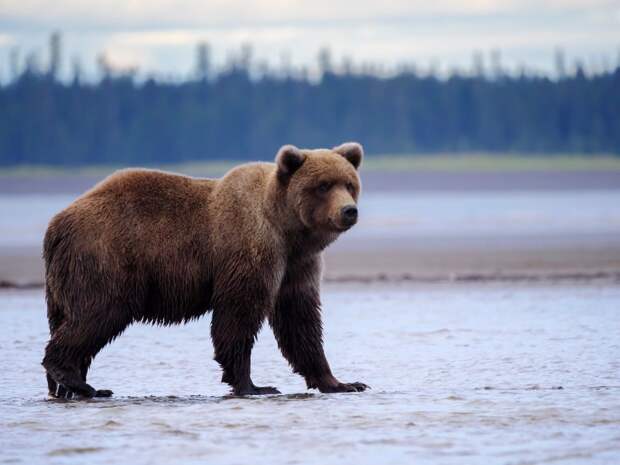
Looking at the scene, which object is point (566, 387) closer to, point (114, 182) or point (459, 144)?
point (114, 182)

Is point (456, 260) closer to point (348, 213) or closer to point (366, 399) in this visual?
point (366, 399)

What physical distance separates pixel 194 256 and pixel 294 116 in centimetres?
8088

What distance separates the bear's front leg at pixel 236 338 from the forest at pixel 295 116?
75.6 metres

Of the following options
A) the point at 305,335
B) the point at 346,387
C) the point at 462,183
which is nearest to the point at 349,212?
the point at 305,335

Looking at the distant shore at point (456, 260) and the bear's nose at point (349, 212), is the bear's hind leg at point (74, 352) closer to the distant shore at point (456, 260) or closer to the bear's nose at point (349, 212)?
→ the bear's nose at point (349, 212)

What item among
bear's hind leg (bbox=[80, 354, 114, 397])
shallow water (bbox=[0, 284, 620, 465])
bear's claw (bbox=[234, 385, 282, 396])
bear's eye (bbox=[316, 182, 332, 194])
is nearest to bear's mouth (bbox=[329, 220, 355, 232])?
bear's eye (bbox=[316, 182, 332, 194])

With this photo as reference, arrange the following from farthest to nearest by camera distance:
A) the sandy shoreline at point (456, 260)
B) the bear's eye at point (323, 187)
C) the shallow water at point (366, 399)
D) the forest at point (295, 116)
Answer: the forest at point (295, 116), the sandy shoreline at point (456, 260), the bear's eye at point (323, 187), the shallow water at point (366, 399)

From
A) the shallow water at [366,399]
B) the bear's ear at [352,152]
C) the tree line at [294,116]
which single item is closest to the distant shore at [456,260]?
the shallow water at [366,399]

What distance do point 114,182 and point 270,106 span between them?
8174 centimetres

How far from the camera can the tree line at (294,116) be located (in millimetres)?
84688

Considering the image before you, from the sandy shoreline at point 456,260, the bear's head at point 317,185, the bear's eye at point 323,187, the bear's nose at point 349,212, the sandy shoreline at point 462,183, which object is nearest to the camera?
the bear's nose at point 349,212

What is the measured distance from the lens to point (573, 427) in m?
6.66

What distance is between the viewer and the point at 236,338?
797cm

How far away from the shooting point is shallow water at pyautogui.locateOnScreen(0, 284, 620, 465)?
246 inches
